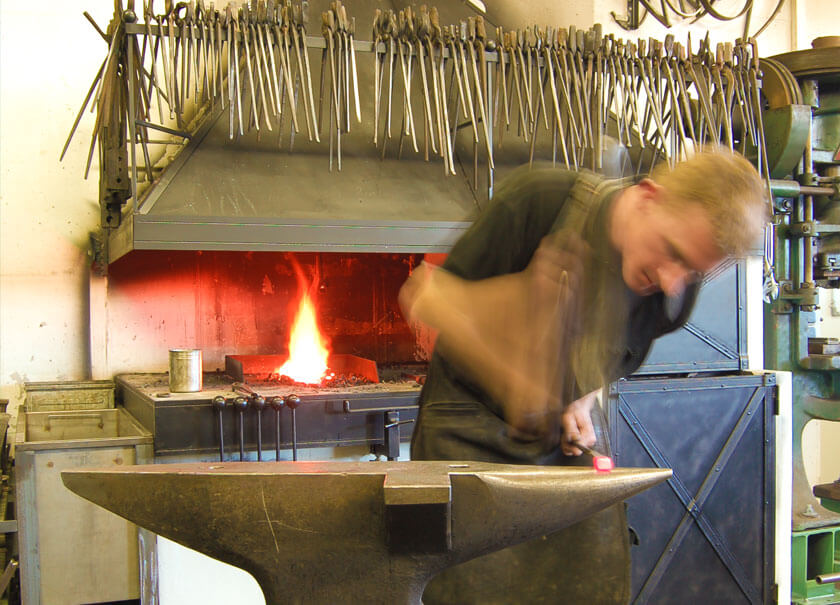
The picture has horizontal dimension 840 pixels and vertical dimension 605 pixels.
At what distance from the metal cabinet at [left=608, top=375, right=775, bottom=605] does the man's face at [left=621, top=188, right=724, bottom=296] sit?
1481mm

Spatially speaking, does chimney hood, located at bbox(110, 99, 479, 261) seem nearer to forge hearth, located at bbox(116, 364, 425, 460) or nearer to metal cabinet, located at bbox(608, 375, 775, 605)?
forge hearth, located at bbox(116, 364, 425, 460)

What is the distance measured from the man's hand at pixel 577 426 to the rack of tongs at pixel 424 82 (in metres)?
1.45

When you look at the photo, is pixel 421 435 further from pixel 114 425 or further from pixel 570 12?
pixel 570 12

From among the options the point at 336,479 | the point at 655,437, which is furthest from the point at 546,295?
the point at 655,437

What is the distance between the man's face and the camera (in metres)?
1.21

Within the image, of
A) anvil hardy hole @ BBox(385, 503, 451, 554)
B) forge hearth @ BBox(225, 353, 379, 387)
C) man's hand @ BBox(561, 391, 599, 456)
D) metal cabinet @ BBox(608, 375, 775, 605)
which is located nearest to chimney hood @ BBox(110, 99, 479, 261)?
forge hearth @ BBox(225, 353, 379, 387)

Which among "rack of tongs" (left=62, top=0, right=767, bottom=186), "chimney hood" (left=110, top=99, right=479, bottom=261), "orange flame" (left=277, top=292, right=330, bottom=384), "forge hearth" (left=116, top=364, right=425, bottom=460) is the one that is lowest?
"forge hearth" (left=116, top=364, right=425, bottom=460)

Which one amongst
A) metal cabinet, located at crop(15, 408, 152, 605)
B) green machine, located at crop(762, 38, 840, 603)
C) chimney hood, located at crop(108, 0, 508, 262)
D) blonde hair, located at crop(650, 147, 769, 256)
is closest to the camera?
blonde hair, located at crop(650, 147, 769, 256)

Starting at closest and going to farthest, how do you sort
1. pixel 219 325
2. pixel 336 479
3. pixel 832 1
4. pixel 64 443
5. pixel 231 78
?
pixel 336 479 < pixel 64 443 < pixel 231 78 < pixel 219 325 < pixel 832 1

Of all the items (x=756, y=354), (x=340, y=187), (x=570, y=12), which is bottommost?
(x=756, y=354)

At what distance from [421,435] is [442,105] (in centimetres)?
162

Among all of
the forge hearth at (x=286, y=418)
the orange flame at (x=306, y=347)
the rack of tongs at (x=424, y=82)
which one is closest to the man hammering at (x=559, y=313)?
the forge hearth at (x=286, y=418)

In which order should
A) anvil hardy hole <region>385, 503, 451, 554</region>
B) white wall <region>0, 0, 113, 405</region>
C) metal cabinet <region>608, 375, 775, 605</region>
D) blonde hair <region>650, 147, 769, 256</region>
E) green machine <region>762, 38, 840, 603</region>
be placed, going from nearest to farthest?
anvil hardy hole <region>385, 503, 451, 554</region> → blonde hair <region>650, 147, 769, 256</region> → metal cabinet <region>608, 375, 775, 605</region> → green machine <region>762, 38, 840, 603</region> → white wall <region>0, 0, 113, 405</region>

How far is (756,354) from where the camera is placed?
118 inches
